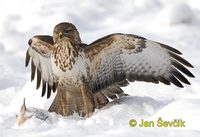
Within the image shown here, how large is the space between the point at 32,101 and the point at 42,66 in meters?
0.84

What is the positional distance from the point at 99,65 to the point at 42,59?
86 cm

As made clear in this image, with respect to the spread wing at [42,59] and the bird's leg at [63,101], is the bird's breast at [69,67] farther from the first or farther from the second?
the spread wing at [42,59]

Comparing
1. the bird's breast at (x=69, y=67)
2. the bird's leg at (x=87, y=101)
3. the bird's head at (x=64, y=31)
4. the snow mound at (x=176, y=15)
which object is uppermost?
the snow mound at (x=176, y=15)

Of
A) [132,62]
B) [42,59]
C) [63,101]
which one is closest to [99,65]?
[132,62]

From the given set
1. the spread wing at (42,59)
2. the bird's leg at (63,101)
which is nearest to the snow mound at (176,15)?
the spread wing at (42,59)

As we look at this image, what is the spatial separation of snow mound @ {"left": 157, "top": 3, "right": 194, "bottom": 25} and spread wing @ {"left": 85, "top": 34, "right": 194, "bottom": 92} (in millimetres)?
7815

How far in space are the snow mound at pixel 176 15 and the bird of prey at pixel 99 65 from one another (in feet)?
25.7

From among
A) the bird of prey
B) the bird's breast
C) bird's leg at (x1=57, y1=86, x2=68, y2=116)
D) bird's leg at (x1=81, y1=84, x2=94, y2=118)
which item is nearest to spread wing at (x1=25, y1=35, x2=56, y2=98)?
the bird of prey

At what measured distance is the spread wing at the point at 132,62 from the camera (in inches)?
291

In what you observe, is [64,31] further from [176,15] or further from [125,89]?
[176,15]

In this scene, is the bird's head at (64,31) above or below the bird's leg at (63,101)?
above

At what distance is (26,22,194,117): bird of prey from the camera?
728cm

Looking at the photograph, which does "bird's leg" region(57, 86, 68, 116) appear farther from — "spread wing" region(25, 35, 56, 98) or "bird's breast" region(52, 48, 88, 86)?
"spread wing" region(25, 35, 56, 98)

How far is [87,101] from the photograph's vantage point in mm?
7523
